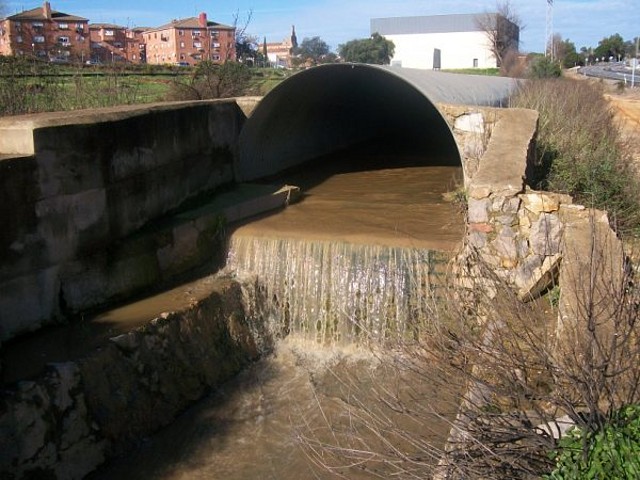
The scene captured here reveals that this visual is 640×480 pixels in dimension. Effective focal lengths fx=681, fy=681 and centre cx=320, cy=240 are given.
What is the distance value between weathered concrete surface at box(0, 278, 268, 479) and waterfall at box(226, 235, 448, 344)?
18.6 inches

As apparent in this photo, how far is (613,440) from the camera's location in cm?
353

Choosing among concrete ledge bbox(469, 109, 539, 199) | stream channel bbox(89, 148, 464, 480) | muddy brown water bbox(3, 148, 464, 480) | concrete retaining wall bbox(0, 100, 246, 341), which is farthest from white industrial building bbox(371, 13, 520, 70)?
concrete retaining wall bbox(0, 100, 246, 341)

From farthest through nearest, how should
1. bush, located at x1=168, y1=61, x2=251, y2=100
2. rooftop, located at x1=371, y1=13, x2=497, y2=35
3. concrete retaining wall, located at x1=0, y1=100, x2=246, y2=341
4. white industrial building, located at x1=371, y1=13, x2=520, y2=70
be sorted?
rooftop, located at x1=371, y1=13, x2=497, y2=35 → white industrial building, located at x1=371, y1=13, x2=520, y2=70 → bush, located at x1=168, y1=61, x2=251, y2=100 → concrete retaining wall, located at x1=0, y1=100, x2=246, y2=341

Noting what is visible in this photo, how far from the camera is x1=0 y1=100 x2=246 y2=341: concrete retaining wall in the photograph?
711 cm

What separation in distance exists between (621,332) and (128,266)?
19.7 ft

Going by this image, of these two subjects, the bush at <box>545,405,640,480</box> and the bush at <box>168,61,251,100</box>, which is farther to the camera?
the bush at <box>168,61,251,100</box>

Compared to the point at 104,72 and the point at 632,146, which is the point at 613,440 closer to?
the point at 632,146

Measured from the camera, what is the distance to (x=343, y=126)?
683 inches

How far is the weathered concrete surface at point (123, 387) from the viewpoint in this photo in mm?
6023

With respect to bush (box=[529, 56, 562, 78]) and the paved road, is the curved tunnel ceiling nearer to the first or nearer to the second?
bush (box=[529, 56, 562, 78])

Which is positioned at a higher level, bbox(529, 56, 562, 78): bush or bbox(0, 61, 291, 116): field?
bbox(529, 56, 562, 78): bush

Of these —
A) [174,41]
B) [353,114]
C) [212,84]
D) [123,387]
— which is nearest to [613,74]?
[353,114]

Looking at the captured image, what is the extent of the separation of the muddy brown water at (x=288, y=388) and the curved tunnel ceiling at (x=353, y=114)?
1.90m

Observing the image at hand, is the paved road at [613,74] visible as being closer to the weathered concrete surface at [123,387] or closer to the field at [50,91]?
the field at [50,91]
